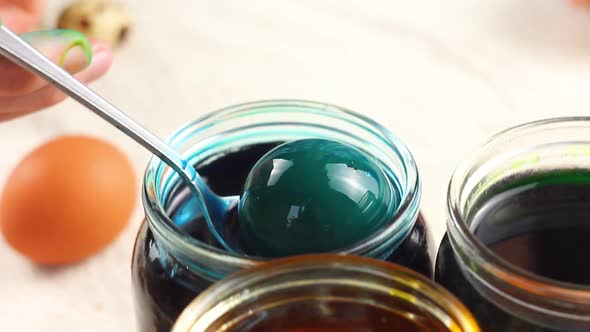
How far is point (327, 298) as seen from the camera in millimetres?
367

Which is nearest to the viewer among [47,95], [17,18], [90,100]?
[90,100]

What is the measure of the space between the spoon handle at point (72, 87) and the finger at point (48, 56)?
0.05 m

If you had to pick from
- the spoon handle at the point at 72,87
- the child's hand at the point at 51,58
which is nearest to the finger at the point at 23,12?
the child's hand at the point at 51,58

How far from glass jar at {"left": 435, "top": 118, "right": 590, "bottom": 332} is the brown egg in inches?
15.3

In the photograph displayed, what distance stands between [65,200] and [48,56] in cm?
22

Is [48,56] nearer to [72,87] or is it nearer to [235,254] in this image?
[72,87]

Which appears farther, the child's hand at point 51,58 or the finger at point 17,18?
the finger at point 17,18

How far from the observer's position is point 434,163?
84 centimetres

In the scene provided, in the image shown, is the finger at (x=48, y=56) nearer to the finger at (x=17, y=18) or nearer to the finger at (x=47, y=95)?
the finger at (x=47, y=95)

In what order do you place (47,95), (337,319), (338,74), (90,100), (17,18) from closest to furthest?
(337,319), (90,100), (47,95), (17,18), (338,74)

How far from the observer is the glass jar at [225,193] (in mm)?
417

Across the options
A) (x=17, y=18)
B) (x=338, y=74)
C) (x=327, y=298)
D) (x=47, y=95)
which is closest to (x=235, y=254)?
(x=327, y=298)

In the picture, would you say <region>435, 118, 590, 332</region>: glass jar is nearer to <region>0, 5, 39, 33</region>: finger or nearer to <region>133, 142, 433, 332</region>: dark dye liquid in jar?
<region>133, 142, 433, 332</region>: dark dye liquid in jar

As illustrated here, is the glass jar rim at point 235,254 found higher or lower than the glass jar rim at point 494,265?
lower
